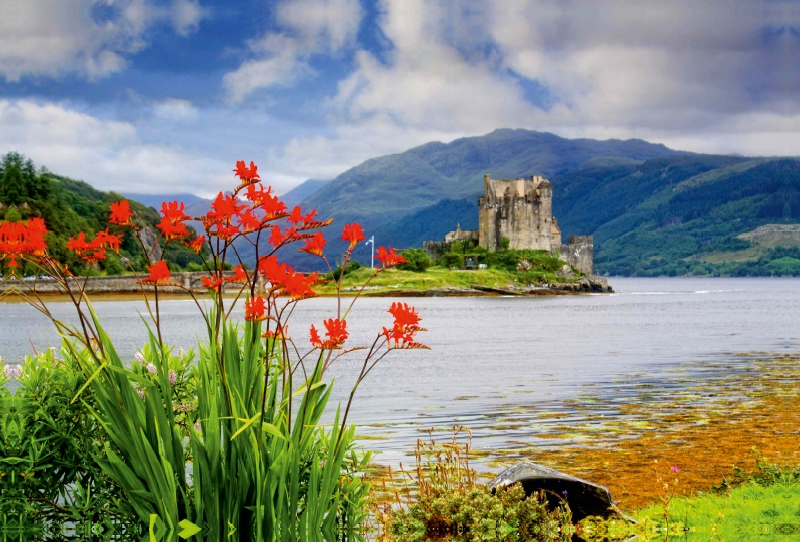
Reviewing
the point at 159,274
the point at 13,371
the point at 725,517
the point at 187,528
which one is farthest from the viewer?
the point at 725,517

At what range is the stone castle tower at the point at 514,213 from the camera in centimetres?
11975

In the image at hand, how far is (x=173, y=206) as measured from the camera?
496 centimetres

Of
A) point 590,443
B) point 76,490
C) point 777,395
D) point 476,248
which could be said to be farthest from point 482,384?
point 476,248

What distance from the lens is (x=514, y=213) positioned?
119812mm

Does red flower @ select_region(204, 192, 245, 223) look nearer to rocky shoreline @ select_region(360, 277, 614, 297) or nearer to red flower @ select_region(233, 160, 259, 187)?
red flower @ select_region(233, 160, 259, 187)

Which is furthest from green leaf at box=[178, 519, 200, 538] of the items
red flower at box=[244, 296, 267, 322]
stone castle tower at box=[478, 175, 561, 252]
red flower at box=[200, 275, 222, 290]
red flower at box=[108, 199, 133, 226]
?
stone castle tower at box=[478, 175, 561, 252]

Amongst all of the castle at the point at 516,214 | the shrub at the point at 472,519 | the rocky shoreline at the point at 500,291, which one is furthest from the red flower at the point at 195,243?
the castle at the point at 516,214

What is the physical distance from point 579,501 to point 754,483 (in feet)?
8.75

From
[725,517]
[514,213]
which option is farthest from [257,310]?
[514,213]

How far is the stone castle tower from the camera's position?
119750mm

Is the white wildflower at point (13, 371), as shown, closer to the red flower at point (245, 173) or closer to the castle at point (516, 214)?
the red flower at point (245, 173)

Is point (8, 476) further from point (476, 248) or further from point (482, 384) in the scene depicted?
point (476, 248)

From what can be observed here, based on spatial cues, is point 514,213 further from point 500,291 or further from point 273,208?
point 273,208

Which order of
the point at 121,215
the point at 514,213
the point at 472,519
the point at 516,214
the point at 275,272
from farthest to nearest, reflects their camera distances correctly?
the point at 516,214 < the point at 514,213 < the point at 472,519 < the point at 121,215 < the point at 275,272
